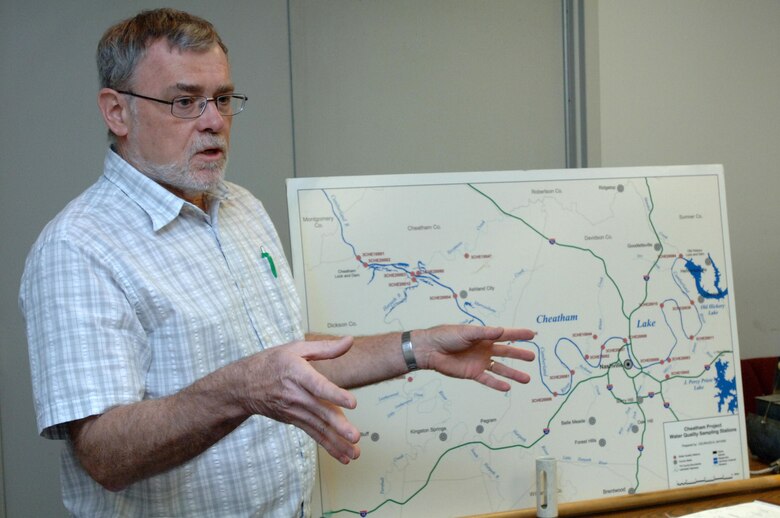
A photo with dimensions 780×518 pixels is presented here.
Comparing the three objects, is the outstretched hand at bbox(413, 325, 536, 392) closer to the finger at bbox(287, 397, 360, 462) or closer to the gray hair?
the finger at bbox(287, 397, 360, 462)

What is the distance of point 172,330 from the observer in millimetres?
1378

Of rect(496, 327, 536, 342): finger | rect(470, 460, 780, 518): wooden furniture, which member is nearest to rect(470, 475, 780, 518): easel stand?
rect(470, 460, 780, 518): wooden furniture

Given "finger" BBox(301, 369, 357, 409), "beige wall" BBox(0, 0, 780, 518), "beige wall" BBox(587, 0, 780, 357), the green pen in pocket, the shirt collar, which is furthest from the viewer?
"beige wall" BBox(587, 0, 780, 357)

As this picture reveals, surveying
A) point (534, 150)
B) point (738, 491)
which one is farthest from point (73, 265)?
point (534, 150)

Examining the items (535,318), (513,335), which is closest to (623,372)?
(535,318)

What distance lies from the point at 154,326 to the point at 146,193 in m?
0.26

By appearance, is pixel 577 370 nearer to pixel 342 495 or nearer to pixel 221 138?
pixel 342 495

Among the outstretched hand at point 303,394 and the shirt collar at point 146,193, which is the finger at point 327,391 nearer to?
the outstretched hand at point 303,394

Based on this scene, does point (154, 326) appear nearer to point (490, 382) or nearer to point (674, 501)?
point (490, 382)

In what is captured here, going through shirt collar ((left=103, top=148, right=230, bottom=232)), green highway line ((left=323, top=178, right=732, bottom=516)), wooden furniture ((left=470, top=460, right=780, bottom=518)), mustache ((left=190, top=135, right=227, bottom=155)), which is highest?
mustache ((left=190, top=135, right=227, bottom=155))

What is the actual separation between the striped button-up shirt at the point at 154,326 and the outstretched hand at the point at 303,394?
29 centimetres

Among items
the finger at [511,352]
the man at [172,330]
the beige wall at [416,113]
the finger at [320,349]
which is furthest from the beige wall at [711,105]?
the finger at [320,349]

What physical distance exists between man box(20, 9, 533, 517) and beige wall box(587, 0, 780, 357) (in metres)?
1.62

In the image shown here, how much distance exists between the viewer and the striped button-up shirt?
1.26m
